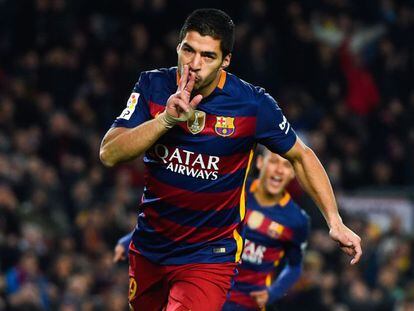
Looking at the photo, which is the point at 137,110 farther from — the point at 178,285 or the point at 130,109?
the point at 178,285

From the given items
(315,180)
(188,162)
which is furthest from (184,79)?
(315,180)

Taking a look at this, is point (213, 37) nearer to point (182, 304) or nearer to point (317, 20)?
point (182, 304)

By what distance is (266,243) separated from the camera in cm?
800

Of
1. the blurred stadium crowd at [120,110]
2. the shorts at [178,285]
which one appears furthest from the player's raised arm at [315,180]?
the blurred stadium crowd at [120,110]

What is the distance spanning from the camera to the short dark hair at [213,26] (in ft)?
18.9

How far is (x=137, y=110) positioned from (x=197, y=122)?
34 centimetres

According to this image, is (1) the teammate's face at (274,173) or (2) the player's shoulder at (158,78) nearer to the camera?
(2) the player's shoulder at (158,78)

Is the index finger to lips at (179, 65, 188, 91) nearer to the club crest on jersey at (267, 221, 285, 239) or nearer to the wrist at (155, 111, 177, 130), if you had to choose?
Answer: the wrist at (155, 111, 177, 130)

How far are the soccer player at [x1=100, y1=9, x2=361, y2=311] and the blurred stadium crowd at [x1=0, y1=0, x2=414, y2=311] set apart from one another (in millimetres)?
4844

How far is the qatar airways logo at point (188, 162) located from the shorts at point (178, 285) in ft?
1.84

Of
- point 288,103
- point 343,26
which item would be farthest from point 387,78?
point 288,103

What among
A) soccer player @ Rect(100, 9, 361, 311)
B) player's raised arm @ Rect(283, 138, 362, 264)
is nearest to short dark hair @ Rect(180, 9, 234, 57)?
soccer player @ Rect(100, 9, 361, 311)

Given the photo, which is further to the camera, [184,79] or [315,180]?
[315,180]

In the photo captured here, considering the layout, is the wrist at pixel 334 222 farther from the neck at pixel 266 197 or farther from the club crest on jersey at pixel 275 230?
the neck at pixel 266 197
